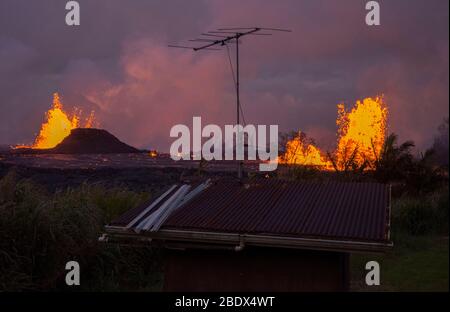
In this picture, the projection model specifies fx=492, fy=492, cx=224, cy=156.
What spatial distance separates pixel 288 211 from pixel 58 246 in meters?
5.74

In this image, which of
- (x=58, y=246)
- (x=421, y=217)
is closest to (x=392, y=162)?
(x=421, y=217)

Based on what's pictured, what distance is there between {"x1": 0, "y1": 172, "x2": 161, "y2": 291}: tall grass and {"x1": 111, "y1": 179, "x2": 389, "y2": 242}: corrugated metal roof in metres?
4.50

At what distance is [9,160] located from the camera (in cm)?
1588

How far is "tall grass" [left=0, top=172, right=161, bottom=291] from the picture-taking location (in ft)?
26.7

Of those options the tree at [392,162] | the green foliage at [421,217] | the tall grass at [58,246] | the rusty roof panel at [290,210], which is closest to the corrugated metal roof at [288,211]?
the rusty roof panel at [290,210]

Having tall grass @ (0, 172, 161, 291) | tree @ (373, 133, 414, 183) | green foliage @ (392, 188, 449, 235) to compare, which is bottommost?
tall grass @ (0, 172, 161, 291)

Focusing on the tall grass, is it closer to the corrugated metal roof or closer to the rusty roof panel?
the corrugated metal roof

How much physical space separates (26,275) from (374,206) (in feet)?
19.9

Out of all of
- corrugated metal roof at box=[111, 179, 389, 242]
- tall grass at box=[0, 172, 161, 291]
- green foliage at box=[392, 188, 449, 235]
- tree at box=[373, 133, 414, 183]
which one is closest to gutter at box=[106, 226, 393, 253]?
corrugated metal roof at box=[111, 179, 389, 242]

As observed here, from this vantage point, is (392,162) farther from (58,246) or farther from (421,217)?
(58,246)

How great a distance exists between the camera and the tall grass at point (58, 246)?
8133 mm

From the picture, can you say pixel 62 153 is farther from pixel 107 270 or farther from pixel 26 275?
pixel 26 275

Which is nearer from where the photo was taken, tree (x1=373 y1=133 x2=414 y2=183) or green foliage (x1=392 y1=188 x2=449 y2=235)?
green foliage (x1=392 y1=188 x2=449 y2=235)

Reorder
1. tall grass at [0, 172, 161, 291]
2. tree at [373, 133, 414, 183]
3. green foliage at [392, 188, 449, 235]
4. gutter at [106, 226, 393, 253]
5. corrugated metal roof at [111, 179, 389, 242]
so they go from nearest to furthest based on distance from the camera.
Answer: gutter at [106, 226, 393, 253] → corrugated metal roof at [111, 179, 389, 242] → tall grass at [0, 172, 161, 291] → green foliage at [392, 188, 449, 235] → tree at [373, 133, 414, 183]
